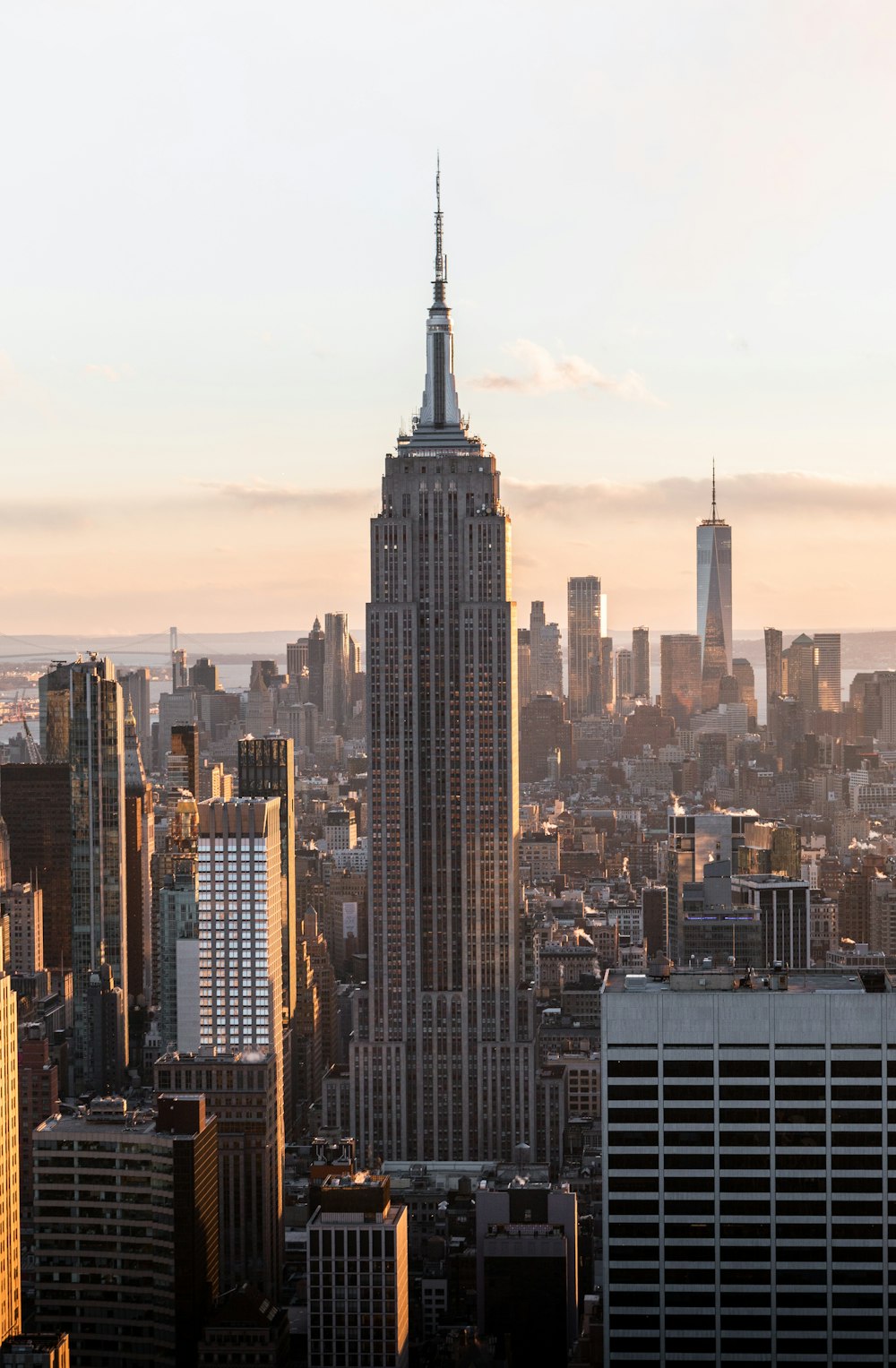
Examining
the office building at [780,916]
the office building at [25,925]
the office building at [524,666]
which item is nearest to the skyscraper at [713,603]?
the office building at [524,666]

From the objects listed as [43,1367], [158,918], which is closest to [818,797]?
[158,918]

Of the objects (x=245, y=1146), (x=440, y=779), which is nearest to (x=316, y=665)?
(x=440, y=779)

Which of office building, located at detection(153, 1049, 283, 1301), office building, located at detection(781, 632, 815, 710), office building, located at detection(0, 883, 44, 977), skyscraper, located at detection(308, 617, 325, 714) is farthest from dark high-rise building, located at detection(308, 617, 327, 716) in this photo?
office building, located at detection(153, 1049, 283, 1301)

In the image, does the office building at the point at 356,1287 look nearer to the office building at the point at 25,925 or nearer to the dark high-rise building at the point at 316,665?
the dark high-rise building at the point at 316,665

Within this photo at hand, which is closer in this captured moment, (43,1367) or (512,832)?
(43,1367)

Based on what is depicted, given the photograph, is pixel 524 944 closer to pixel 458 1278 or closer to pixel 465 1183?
pixel 465 1183

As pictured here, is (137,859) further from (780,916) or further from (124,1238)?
(124,1238)

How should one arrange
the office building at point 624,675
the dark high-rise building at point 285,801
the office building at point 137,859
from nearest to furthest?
1. the dark high-rise building at point 285,801
2. the office building at point 137,859
3. the office building at point 624,675
